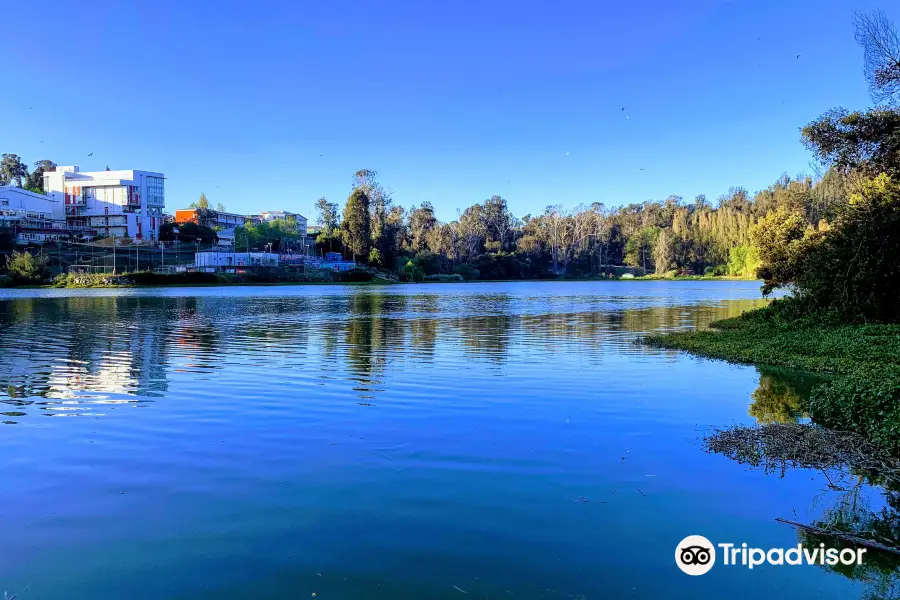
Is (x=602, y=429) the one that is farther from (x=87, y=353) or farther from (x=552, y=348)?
(x=87, y=353)

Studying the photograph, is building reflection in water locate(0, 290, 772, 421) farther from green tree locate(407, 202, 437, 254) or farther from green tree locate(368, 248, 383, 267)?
green tree locate(407, 202, 437, 254)

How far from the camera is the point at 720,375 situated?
1652cm

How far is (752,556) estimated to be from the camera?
6402 mm

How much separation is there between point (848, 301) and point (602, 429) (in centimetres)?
1454

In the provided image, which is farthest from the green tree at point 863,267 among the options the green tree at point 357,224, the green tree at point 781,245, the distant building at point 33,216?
the distant building at point 33,216

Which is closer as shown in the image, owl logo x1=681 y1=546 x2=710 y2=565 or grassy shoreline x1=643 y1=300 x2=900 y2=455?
owl logo x1=681 y1=546 x2=710 y2=565

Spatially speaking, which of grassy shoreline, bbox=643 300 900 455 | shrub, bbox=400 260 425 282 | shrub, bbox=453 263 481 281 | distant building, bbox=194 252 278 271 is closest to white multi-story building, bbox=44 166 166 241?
distant building, bbox=194 252 278 271

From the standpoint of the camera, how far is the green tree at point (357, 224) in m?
125

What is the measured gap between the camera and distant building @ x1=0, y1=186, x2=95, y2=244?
121 metres

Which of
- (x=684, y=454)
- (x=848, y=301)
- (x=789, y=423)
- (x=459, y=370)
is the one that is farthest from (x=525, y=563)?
(x=848, y=301)

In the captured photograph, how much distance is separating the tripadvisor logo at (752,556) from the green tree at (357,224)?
12061cm

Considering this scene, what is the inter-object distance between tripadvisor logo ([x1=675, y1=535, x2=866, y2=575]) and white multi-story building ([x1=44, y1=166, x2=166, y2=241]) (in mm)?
150450

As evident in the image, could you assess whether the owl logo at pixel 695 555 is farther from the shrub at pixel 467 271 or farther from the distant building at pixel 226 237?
the distant building at pixel 226 237

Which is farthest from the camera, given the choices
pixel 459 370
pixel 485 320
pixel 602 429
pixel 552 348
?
pixel 485 320
